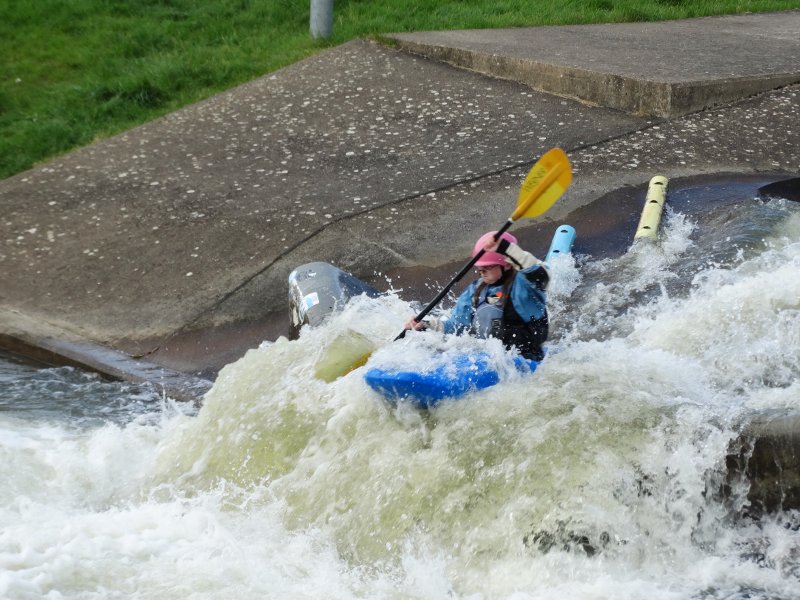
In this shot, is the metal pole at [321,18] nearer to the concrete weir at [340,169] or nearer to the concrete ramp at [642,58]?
the concrete weir at [340,169]

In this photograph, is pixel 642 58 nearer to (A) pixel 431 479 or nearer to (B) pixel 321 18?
(B) pixel 321 18

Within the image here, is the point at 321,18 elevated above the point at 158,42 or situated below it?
above

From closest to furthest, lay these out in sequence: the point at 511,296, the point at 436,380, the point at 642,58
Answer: the point at 436,380 < the point at 511,296 < the point at 642,58

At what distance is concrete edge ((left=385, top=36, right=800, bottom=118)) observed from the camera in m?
7.66

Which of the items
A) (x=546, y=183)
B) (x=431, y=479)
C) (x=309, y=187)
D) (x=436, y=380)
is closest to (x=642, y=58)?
(x=309, y=187)

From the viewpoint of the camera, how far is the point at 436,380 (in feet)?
14.4

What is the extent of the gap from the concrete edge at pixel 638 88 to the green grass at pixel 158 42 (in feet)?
5.53

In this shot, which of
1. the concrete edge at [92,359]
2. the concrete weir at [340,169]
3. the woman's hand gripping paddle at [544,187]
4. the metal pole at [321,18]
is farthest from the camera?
the metal pole at [321,18]

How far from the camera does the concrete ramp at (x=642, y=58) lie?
25.4ft

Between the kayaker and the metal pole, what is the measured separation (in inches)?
220

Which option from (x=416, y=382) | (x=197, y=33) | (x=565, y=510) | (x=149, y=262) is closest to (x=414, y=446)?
(x=416, y=382)

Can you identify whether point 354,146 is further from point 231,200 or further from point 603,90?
point 603,90

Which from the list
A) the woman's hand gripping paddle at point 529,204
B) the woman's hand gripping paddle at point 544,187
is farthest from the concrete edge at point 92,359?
the woman's hand gripping paddle at point 544,187

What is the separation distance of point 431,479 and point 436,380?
43 centimetres
